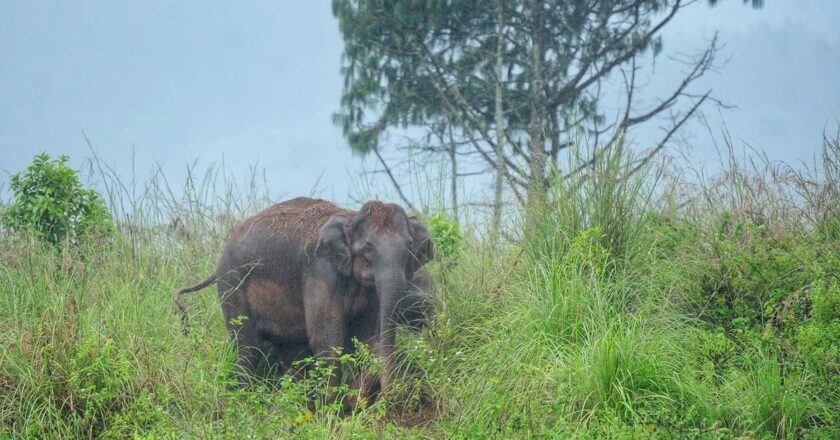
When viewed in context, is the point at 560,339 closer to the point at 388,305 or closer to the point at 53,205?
the point at 388,305

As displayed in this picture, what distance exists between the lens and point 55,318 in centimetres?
707

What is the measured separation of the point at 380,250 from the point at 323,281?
53 cm

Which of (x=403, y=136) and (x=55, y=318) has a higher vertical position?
(x=403, y=136)

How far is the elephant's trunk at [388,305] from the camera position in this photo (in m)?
7.61

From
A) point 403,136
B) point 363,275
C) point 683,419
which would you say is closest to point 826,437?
point 683,419

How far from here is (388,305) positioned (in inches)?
300

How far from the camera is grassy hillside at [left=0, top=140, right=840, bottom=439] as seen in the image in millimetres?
6441

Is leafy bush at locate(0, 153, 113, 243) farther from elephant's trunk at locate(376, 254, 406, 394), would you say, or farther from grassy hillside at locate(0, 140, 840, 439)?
elephant's trunk at locate(376, 254, 406, 394)

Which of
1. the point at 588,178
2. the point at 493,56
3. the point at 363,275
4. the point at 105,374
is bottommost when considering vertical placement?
the point at 105,374

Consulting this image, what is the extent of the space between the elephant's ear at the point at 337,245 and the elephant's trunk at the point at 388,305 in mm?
305

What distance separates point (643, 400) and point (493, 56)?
13.5 meters

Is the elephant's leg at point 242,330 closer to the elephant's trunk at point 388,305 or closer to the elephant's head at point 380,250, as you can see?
the elephant's head at point 380,250

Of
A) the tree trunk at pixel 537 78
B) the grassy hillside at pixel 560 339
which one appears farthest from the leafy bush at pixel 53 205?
the tree trunk at pixel 537 78

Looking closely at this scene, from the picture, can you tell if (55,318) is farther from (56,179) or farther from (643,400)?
(56,179)
